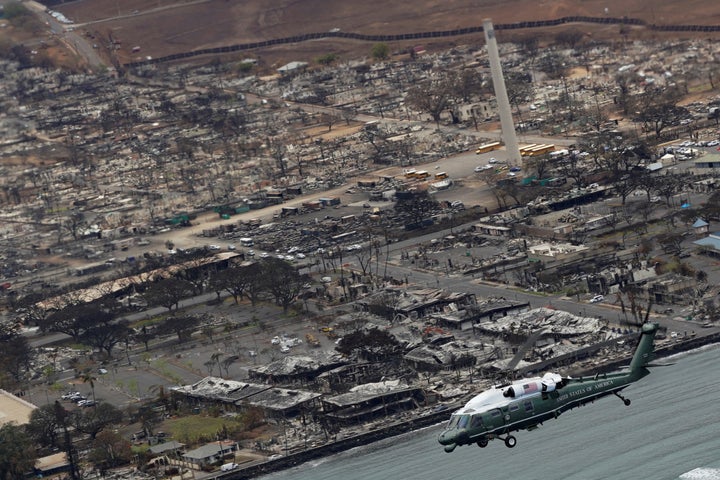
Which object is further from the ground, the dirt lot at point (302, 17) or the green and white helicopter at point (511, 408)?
the green and white helicopter at point (511, 408)

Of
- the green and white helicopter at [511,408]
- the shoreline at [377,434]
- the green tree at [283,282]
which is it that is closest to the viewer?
the green and white helicopter at [511,408]

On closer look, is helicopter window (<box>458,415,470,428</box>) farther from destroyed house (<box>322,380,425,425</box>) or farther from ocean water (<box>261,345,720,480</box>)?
destroyed house (<box>322,380,425,425</box>)

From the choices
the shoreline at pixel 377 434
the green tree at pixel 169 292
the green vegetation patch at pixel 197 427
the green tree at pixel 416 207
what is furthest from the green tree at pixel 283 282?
the shoreline at pixel 377 434

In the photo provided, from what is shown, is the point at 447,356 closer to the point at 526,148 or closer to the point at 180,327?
the point at 180,327

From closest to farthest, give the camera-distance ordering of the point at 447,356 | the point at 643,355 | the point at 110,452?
the point at 643,355
the point at 110,452
the point at 447,356

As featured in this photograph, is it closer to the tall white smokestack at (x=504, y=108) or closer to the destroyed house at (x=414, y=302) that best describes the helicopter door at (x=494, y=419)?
the destroyed house at (x=414, y=302)

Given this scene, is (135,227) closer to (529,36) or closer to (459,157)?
(459,157)

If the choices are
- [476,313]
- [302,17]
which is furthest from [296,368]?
[302,17]
